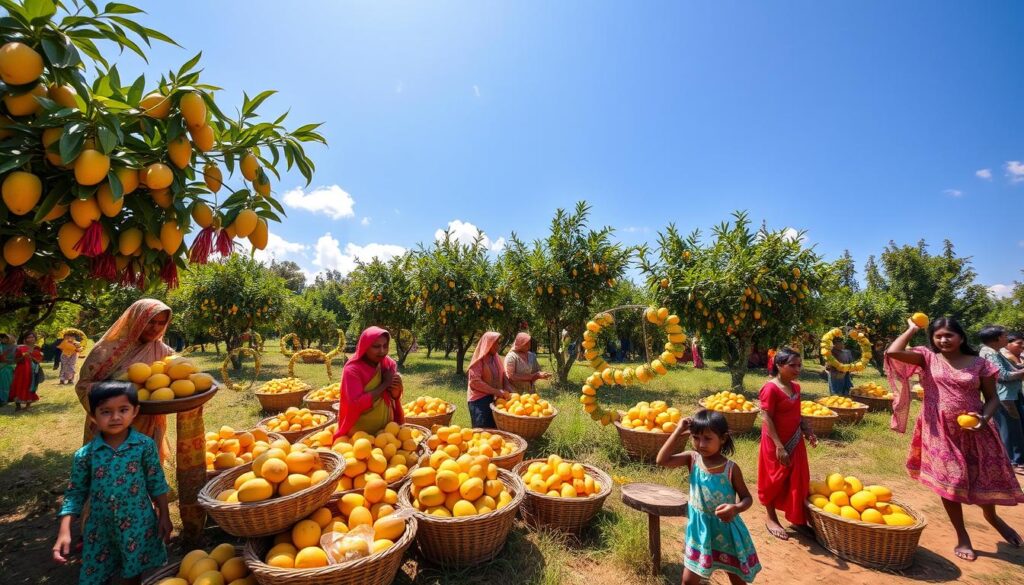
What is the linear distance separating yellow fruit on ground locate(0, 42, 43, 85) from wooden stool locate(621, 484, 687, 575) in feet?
13.4

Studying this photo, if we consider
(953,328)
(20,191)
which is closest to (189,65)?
(20,191)

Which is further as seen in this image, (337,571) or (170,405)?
(170,405)

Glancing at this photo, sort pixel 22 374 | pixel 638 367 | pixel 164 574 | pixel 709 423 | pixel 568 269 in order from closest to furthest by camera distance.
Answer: pixel 164 574
pixel 709 423
pixel 638 367
pixel 22 374
pixel 568 269

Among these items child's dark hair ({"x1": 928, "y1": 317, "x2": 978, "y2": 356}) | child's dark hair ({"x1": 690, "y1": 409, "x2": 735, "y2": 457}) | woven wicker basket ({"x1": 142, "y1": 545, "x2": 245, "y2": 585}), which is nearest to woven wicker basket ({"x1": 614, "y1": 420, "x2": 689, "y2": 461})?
child's dark hair ({"x1": 690, "y1": 409, "x2": 735, "y2": 457})

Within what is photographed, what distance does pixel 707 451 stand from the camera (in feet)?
10.1

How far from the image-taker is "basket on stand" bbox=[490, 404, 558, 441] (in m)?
Result: 6.01

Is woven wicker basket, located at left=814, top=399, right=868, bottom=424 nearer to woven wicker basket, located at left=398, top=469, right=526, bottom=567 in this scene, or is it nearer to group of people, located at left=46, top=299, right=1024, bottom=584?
group of people, located at left=46, top=299, right=1024, bottom=584

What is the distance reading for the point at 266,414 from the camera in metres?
8.93

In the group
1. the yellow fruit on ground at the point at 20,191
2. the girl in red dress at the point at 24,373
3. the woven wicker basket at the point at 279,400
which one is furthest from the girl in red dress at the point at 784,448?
the girl in red dress at the point at 24,373

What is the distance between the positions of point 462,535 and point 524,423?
2.91 metres

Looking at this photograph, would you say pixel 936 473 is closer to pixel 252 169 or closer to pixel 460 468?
pixel 460 468

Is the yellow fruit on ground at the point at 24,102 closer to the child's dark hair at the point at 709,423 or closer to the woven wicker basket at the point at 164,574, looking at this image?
the woven wicker basket at the point at 164,574

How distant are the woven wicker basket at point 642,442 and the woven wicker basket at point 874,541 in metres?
1.89

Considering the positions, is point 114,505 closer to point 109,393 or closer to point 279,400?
point 109,393
